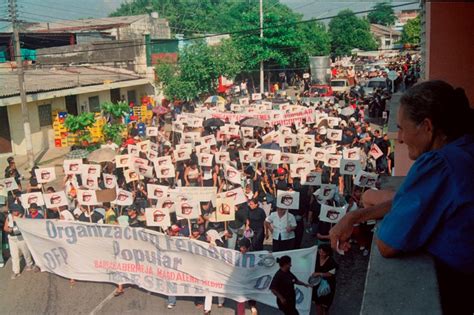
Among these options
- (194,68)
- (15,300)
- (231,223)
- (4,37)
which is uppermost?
(4,37)

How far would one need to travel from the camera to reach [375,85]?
4038cm

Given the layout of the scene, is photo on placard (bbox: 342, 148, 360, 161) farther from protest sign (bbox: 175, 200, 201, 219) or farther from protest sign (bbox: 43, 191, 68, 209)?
protest sign (bbox: 43, 191, 68, 209)

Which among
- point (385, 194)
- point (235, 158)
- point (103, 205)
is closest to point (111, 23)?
point (235, 158)

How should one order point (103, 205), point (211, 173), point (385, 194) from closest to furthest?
point (385, 194) < point (103, 205) < point (211, 173)

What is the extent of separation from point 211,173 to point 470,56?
9.28 metres

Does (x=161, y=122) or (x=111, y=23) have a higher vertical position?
(x=111, y=23)

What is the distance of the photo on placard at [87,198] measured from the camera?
37.7 feet

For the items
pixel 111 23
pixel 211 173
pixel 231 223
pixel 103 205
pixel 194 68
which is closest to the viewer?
pixel 231 223

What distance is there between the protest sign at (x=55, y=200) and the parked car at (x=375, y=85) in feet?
101

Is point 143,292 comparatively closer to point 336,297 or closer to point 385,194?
point 336,297

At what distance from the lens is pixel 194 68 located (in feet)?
116

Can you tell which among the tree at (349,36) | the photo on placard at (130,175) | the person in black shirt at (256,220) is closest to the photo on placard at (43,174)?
the photo on placard at (130,175)

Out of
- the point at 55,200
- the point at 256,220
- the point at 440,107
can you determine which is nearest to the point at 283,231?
the point at 256,220

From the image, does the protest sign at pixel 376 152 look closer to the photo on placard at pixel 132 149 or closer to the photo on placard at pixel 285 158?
the photo on placard at pixel 285 158
